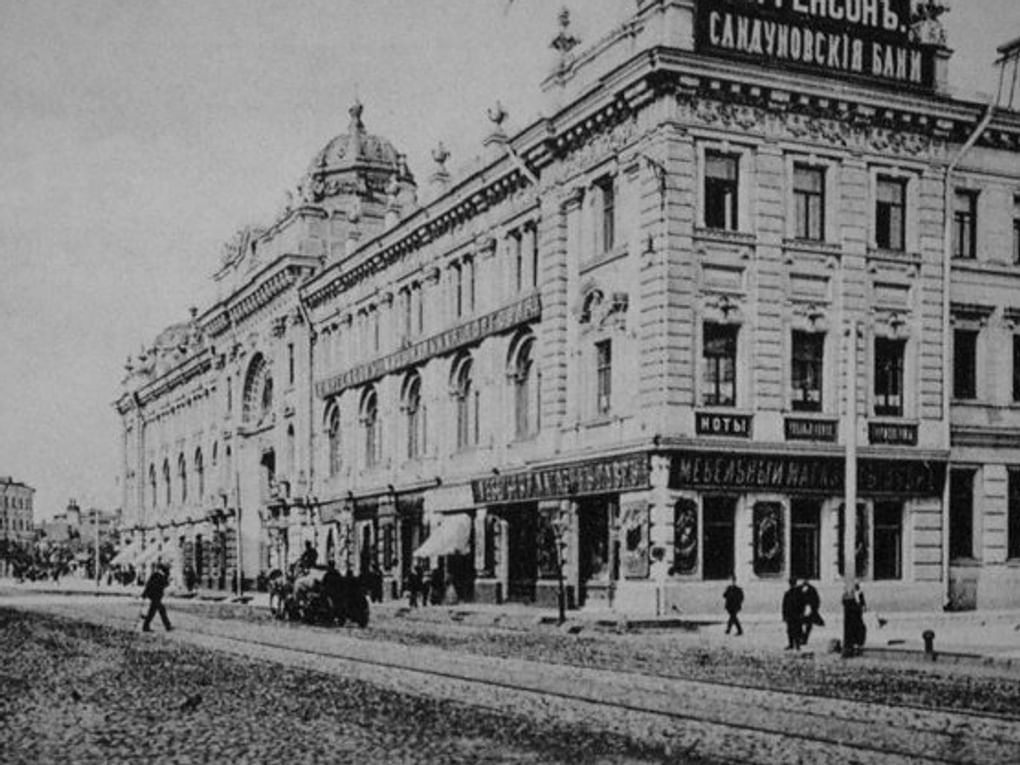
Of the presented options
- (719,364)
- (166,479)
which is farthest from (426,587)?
(166,479)

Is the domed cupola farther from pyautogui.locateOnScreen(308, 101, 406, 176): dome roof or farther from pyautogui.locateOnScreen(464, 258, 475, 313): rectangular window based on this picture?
pyautogui.locateOnScreen(464, 258, 475, 313): rectangular window

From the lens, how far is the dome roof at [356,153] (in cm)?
7012

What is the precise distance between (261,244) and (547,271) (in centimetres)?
3476

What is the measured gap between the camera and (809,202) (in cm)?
3678

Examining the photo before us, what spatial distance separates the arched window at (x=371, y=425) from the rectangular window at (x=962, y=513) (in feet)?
79.3

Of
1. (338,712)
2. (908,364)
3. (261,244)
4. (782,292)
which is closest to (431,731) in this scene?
(338,712)

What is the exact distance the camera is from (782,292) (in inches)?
1417

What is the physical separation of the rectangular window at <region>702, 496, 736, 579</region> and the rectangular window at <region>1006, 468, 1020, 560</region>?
315 inches

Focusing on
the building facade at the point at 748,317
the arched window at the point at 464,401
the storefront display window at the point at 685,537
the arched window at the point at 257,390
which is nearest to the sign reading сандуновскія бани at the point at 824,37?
the building facade at the point at 748,317

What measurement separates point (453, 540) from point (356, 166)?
2848 cm

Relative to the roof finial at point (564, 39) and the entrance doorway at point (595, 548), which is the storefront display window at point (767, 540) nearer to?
the entrance doorway at point (595, 548)

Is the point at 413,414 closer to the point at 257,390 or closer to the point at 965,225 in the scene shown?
the point at 965,225

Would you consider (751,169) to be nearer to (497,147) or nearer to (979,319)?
(979,319)

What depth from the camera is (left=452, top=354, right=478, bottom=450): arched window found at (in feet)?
156
